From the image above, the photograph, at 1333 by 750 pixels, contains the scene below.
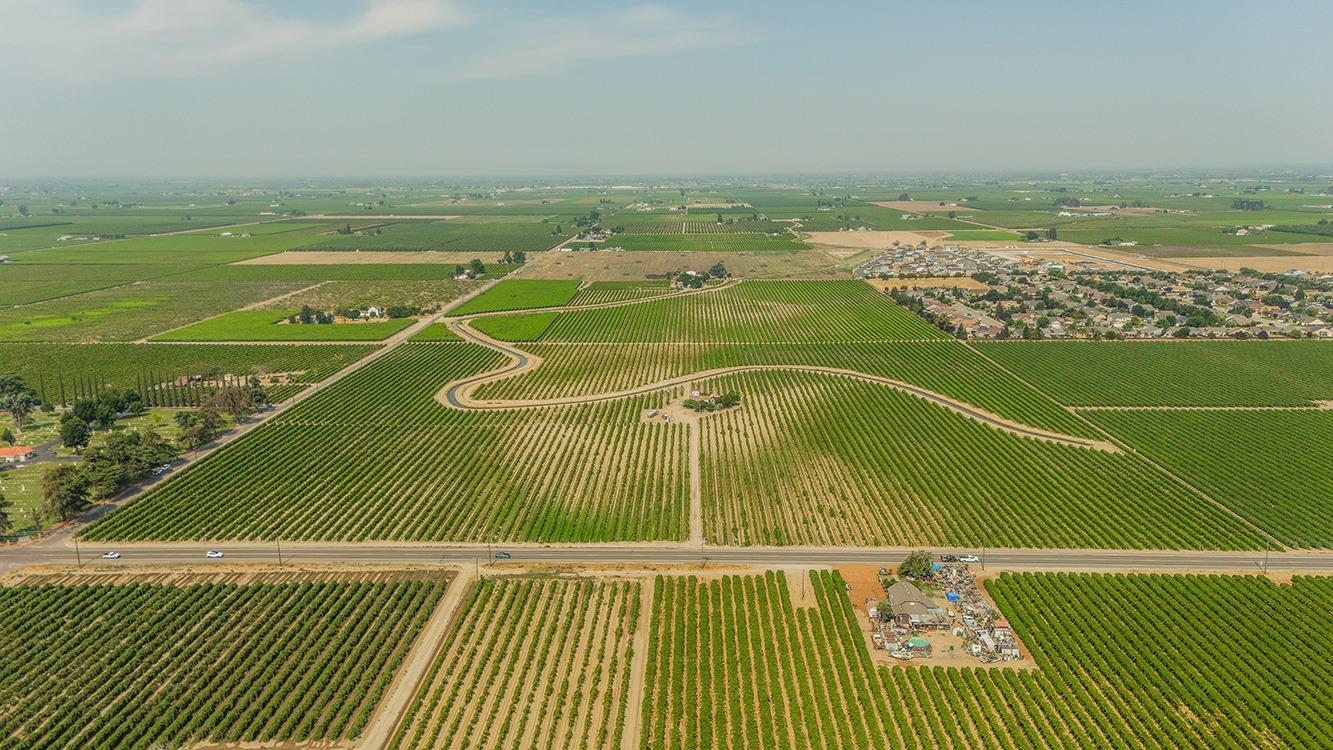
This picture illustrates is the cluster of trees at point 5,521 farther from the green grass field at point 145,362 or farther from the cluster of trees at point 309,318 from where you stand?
the cluster of trees at point 309,318

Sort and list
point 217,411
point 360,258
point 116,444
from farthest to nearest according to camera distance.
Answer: point 360,258 < point 217,411 < point 116,444

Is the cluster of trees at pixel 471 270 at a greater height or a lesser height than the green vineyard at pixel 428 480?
greater

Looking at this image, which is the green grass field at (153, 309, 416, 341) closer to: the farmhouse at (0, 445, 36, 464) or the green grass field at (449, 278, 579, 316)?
the green grass field at (449, 278, 579, 316)

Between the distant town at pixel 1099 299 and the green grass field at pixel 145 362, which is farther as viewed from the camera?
the distant town at pixel 1099 299

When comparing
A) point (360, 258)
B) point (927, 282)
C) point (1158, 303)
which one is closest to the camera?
point (1158, 303)

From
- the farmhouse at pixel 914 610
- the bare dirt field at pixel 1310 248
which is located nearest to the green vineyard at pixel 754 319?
the farmhouse at pixel 914 610

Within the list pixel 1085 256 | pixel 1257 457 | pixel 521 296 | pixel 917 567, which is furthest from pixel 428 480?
pixel 1085 256

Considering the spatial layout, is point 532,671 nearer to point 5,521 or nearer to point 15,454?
point 5,521
